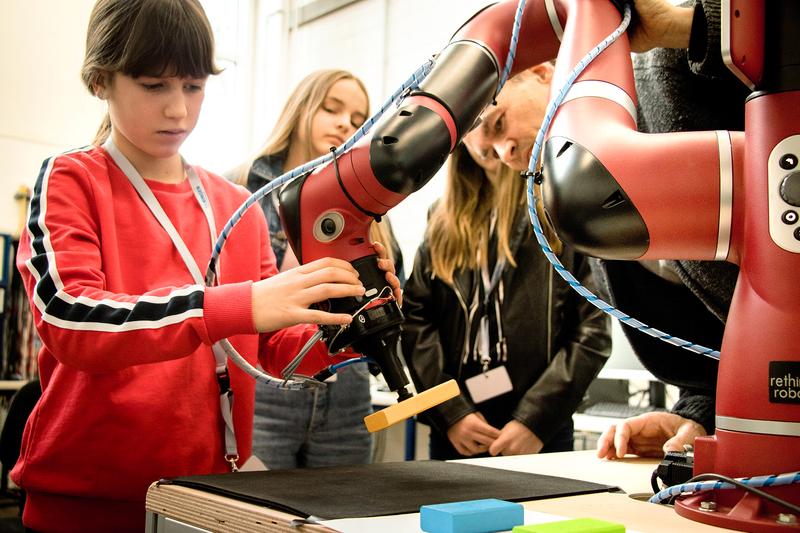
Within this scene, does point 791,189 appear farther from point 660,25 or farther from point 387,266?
point 387,266

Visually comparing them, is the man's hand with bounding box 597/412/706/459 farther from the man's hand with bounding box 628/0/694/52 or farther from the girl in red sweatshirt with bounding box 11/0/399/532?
the man's hand with bounding box 628/0/694/52

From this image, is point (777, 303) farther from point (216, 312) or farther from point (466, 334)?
point (466, 334)

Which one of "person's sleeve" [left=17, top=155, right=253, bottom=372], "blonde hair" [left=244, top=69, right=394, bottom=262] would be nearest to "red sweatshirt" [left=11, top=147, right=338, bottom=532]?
"person's sleeve" [left=17, top=155, right=253, bottom=372]

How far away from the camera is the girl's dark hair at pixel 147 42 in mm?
1105

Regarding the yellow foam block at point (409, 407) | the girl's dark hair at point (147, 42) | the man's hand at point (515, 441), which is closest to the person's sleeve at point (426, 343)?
the man's hand at point (515, 441)

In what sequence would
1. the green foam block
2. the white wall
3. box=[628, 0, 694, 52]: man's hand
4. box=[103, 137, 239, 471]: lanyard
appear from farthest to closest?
1. the white wall
2. box=[103, 137, 239, 471]: lanyard
3. box=[628, 0, 694, 52]: man's hand
4. the green foam block

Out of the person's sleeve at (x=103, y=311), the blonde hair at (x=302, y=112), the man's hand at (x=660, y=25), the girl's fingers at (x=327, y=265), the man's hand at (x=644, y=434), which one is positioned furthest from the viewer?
the blonde hair at (x=302, y=112)

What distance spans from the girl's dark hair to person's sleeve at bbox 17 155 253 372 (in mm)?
258

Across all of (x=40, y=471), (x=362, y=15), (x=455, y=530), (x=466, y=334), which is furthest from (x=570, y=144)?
(x=362, y=15)

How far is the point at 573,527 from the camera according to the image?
456 mm

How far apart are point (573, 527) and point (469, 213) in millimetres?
1500

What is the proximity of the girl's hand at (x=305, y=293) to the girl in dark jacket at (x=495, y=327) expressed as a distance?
950 mm

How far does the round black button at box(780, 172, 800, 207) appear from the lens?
20.8 inches

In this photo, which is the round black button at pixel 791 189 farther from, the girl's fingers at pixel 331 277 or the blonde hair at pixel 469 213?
the blonde hair at pixel 469 213
